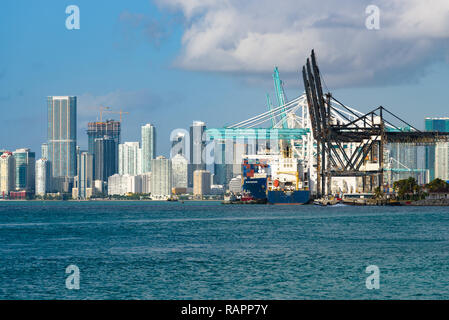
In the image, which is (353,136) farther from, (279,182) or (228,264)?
(228,264)

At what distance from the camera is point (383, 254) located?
35.5 meters

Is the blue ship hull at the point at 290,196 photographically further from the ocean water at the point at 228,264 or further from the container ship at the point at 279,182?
the ocean water at the point at 228,264

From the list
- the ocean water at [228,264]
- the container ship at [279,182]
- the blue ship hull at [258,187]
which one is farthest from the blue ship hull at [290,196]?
the ocean water at [228,264]

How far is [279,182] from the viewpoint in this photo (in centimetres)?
13038

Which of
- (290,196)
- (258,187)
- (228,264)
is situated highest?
(258,187)

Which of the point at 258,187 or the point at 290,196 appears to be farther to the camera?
the point at 258,187

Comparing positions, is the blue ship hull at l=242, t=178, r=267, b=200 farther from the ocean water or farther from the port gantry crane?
the ocean water

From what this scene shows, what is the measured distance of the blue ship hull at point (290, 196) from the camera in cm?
12700

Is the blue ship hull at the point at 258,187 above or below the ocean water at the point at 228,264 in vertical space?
above

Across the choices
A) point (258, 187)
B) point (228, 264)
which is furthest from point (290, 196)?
point (228, 264)

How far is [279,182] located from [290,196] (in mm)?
4176

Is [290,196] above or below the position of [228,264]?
below

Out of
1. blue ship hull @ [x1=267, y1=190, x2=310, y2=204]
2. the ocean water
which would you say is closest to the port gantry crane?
blue ship hull @ [x1=267, y1=190, x2=310, y2=204]
